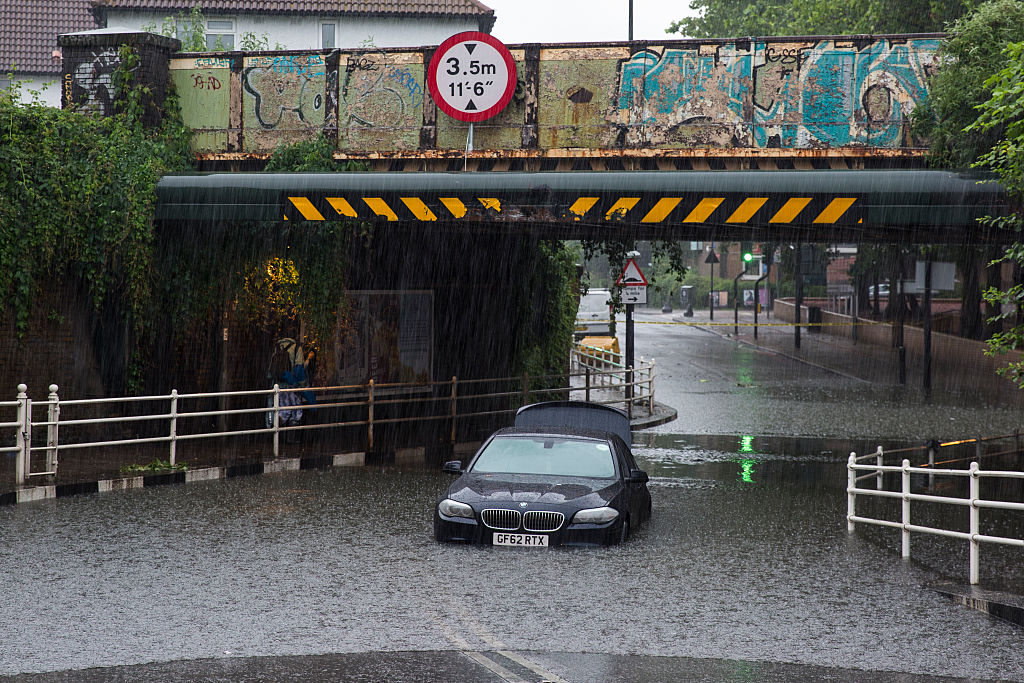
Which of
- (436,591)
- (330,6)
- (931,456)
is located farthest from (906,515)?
(330,6)

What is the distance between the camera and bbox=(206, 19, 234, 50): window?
42.5m

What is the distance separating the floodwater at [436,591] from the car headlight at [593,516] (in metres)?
0.29

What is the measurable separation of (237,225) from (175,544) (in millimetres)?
7805

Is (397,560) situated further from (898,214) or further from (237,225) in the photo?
(237,225)

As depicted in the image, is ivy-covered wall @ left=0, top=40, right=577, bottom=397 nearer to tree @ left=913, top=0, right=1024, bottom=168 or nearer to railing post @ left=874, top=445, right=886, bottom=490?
railing post @ left=874, top=445, right=886, bottom=490

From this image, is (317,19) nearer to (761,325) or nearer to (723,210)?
(761,325)

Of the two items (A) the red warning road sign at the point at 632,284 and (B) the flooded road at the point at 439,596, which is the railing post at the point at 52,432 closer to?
(B) the flooded road at the point at 439,596

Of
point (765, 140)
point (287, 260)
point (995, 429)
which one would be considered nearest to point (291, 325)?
point (287, 260)

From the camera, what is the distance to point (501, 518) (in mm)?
10953

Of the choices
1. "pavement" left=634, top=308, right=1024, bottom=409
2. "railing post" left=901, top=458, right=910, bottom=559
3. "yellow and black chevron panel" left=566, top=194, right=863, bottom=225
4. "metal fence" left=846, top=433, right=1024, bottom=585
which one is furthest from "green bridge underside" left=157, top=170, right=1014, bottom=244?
"pavement" left=634, top=308, right=1024, bottom=409

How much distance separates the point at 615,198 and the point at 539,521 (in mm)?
5008

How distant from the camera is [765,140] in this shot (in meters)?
16.9

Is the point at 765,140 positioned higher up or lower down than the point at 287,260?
higher up

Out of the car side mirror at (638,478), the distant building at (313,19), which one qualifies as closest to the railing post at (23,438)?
the car side mirror at (638,478)
